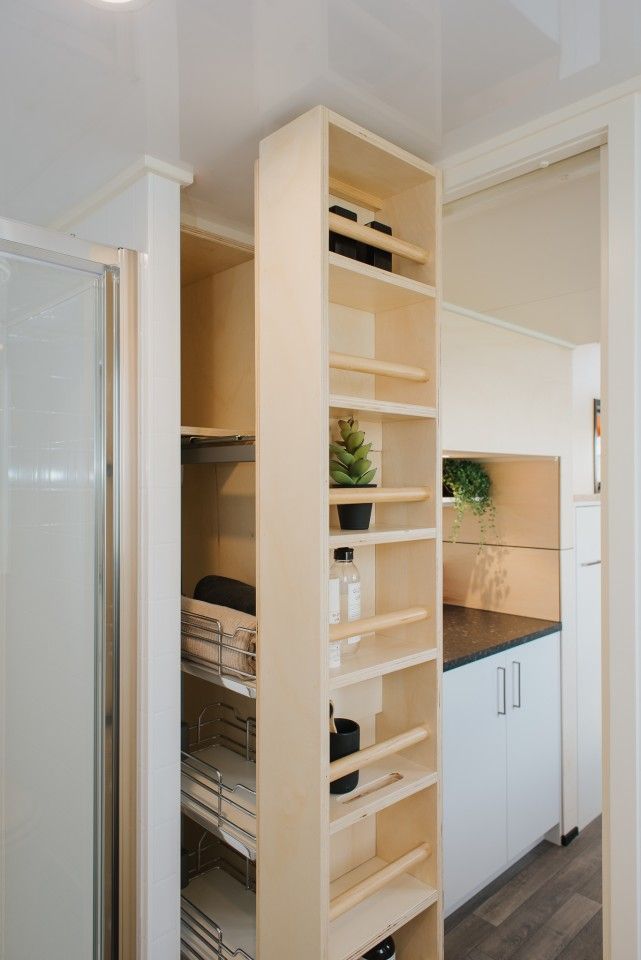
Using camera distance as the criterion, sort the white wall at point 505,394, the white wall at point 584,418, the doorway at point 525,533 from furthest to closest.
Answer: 1. the white wall at point 584,418
2. the white wall at point 505,394
3. the doorway at point 525,533

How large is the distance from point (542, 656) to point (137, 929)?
186cm

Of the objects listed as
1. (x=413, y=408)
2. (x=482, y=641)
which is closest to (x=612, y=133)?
(x=413, y=408)

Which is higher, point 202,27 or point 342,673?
point 202,27

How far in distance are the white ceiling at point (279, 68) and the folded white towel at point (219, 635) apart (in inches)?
46.2

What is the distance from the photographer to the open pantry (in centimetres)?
133

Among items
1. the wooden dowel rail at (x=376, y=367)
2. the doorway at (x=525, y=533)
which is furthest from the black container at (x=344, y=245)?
the doorway at (x=525, y=533)

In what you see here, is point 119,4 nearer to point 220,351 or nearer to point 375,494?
point 375,494

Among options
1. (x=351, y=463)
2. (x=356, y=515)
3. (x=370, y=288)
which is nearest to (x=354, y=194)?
(x=370, y=288)

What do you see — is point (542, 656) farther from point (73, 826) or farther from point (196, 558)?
point (73, 826)

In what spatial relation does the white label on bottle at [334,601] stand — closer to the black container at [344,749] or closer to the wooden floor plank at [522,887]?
the black container at [344,749]

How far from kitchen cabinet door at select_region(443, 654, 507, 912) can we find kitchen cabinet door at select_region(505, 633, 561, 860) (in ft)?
0.23

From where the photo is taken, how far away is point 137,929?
1593 mm

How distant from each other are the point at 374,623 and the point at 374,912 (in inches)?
26.8

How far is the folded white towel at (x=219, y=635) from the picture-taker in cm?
161
